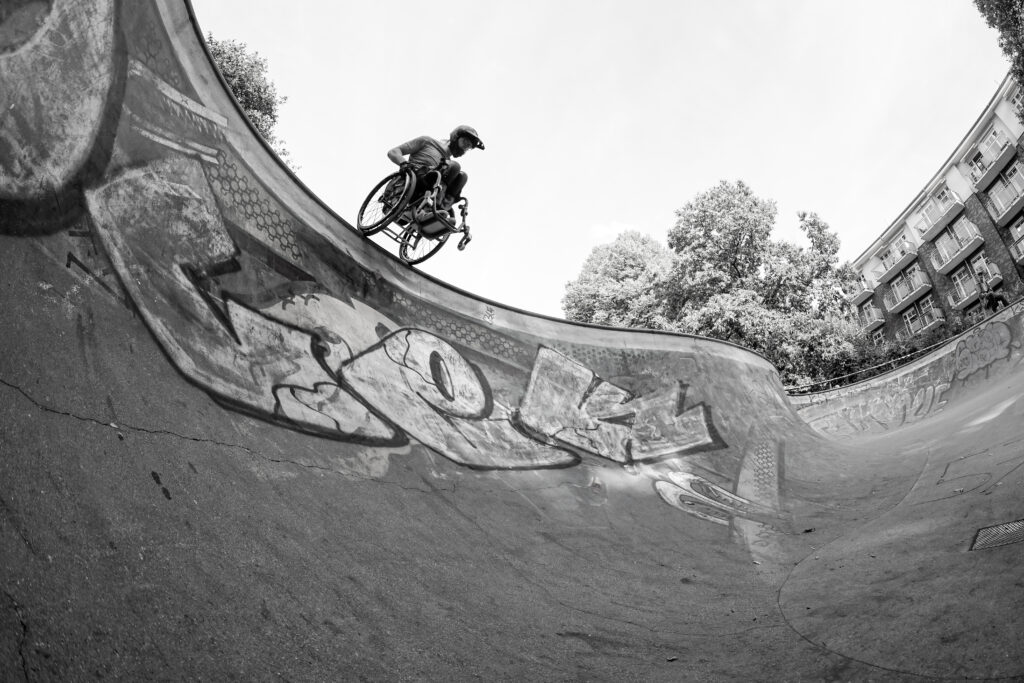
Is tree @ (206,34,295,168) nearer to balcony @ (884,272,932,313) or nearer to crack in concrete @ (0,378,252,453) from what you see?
crack in concrete @ (0,378,252,453)

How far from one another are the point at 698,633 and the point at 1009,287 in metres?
38.3

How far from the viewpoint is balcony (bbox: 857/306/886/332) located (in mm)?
41438

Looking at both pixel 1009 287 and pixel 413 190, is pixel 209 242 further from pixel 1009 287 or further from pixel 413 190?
pixel 1009 287

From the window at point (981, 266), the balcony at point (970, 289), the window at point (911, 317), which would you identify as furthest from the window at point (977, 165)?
the window at point (911, 317)

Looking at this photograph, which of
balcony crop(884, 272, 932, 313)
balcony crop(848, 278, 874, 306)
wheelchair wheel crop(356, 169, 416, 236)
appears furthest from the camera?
balcony crop(848, 278, 874, 306)

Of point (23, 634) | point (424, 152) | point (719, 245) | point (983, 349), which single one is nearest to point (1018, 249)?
point (719, 245)

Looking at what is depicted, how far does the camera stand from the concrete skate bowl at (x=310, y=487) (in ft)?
7.84

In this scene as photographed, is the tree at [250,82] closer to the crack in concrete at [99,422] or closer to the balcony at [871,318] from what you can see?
the crack in concrete at [99,422]

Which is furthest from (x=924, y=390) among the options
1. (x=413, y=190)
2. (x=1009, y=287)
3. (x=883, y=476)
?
(x=1009, y=287)

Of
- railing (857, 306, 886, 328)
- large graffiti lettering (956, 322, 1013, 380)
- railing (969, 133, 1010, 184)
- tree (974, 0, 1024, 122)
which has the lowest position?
railing (857, 306, 886, 328)

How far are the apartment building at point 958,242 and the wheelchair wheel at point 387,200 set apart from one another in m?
29.2

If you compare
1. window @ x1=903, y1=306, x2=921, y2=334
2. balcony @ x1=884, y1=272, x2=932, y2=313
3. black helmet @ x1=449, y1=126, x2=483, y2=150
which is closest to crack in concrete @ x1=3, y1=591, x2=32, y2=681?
black helmet @ x1=449, y1=126, x2=483, y2=150

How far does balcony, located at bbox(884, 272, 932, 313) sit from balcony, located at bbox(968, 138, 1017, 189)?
7059 millimetres

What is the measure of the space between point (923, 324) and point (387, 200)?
4212 centimetres
